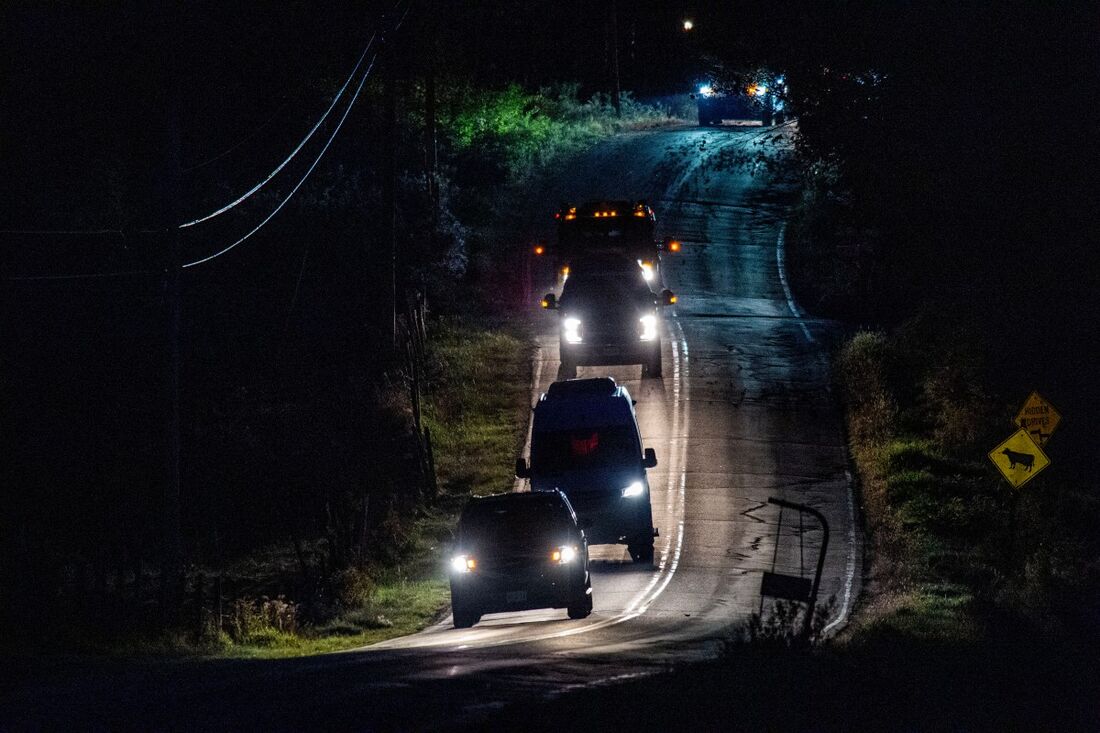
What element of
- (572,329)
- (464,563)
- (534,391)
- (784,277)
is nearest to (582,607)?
(464,563)

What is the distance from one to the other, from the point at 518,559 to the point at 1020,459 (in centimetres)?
779

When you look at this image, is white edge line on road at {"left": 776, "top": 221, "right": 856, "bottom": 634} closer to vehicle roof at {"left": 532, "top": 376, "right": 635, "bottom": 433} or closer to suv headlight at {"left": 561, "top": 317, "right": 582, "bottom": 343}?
vehicle roof at {"left": 532, "top": 376, "right": 635, "bottom": 433}

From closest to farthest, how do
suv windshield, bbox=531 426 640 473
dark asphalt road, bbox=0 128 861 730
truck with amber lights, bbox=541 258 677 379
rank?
dark asphalt road, bbox=0 128 861 730 → suv windshield, bbox=531 426 640 473 → truck with amber lights, bbox=541 258 677 379

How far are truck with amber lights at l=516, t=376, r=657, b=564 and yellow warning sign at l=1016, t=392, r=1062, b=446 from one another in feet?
19.0

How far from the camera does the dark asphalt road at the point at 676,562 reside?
41.0 feet

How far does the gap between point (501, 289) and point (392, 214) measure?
A: 15.9 m

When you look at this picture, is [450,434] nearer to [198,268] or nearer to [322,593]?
[322,593]

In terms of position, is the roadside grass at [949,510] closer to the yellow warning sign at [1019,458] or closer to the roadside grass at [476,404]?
the yellow warning sign at [1019,458]

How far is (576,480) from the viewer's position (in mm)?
23516

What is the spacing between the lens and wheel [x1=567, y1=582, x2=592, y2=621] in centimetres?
1998

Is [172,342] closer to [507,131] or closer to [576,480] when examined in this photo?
[576,480]

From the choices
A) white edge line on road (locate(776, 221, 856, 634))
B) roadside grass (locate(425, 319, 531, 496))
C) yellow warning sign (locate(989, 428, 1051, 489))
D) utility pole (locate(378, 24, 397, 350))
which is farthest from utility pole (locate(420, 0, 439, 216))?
yellow warning sign (locate(989, 428, 1051, 489))

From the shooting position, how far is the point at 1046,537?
24.5 meters

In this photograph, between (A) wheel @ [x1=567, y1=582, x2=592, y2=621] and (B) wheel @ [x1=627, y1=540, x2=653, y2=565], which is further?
(B) wheel @ [x1=627, y1=540, x2=653, y2=565]
